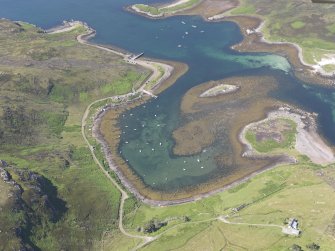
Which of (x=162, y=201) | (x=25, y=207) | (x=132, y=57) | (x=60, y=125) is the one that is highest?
(x=25, y=207)

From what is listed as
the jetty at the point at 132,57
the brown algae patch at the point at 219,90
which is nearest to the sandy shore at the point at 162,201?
the brown algae patch at the point at 219,90

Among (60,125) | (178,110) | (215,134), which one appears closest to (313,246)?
(215,134)

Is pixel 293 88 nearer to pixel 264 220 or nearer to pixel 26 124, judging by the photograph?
pixel 264 220

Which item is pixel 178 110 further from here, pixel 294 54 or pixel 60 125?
pixel 294 54

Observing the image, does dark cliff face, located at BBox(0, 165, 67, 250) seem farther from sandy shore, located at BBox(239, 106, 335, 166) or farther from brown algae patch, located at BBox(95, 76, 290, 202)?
sandy shore, located at BBox(239, 106, 335, 166)

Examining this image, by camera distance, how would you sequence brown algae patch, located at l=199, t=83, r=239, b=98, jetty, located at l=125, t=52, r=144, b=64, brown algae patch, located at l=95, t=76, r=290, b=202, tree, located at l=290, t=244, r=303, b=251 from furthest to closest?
jetty, located at l=125, t=52, r=144, b=64 < brown algae patch, located at l=199, t=83, r=239, b=98 < brown algae patch, located at l=95, t=76, r=290, b=202 < tree, located at l=290, t=244, r=303, b=251

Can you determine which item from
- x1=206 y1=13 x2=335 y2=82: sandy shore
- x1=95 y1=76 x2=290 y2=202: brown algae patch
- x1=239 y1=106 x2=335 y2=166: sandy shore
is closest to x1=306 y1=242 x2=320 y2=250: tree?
x1=95 y1=76 x2=290 y2=202: brown algae patch
